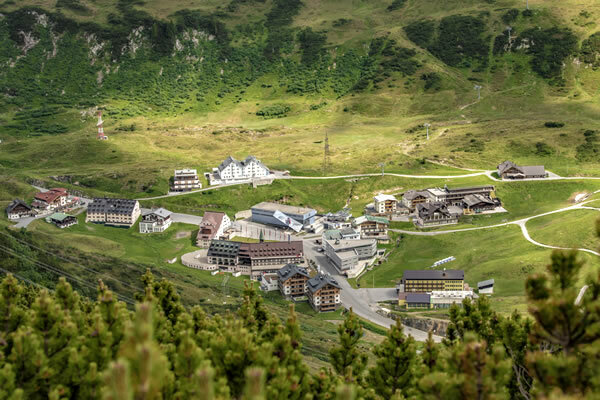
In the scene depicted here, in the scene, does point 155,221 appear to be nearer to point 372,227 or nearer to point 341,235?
point 341,235

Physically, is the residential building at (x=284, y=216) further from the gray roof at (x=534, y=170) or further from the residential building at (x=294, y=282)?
the gray roof at (x=534, y=170)

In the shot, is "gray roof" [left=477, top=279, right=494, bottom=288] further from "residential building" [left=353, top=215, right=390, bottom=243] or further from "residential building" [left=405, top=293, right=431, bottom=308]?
"residential building" [left=353, top=215, right=390, bottom=243]

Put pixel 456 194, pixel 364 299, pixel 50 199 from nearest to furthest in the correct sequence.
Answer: pixel 364 299
pixel 50 199
pixel 456 194

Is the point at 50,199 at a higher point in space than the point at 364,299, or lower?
higher

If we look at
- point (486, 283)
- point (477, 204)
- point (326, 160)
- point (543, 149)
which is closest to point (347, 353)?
point (486, 283)

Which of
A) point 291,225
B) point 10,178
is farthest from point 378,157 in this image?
point 10,178

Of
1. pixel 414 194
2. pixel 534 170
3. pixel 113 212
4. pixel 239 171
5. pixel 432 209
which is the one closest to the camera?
pixel 432 209
